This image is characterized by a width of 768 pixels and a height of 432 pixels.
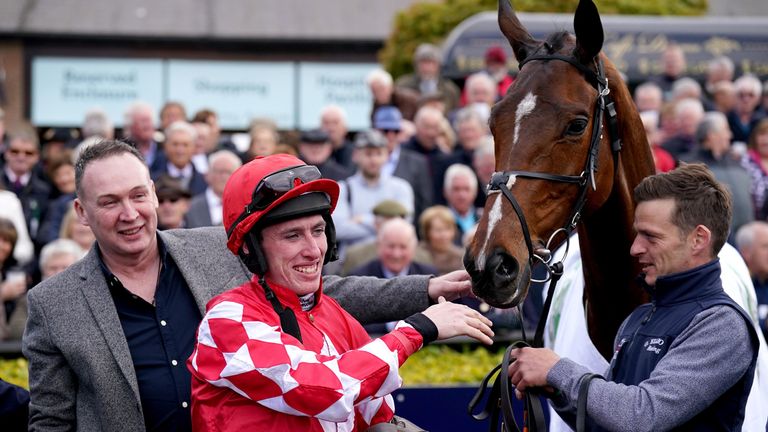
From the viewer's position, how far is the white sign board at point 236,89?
22.0 m

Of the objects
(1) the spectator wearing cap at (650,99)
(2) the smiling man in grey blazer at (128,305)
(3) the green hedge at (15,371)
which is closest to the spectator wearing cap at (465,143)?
(1) the spectator wearing cap at (650,99)

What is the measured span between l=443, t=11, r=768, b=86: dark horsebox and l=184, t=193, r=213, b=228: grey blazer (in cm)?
594

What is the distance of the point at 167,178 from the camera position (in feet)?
26.7

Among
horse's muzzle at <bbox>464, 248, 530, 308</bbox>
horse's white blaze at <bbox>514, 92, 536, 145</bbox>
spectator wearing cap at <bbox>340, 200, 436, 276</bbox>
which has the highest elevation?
horse's white blaze at <bbox>514, 92, 536, 145</bbox>

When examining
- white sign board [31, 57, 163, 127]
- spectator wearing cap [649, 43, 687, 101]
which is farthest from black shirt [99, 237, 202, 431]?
white sign board [31, 57, 163, 127]

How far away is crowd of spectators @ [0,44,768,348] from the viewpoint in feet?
25.7

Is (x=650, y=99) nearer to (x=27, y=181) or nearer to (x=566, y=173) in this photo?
(x=27, y=181)

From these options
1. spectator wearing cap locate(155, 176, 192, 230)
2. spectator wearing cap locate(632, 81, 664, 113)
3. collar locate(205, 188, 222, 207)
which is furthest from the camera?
spectator wearing cap locate(632, 81, 664, 113)

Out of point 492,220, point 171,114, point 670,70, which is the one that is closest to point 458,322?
point 492,220

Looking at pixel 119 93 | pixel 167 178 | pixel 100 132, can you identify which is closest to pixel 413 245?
pixel 167 178

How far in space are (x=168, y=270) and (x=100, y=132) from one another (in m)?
6.24

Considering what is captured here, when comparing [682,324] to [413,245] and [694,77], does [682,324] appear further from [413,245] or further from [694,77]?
[694,77]

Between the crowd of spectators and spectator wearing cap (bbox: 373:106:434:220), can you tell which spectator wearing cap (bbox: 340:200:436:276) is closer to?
the crowd of spectators

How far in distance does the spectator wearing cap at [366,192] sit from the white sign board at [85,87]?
13654mm
